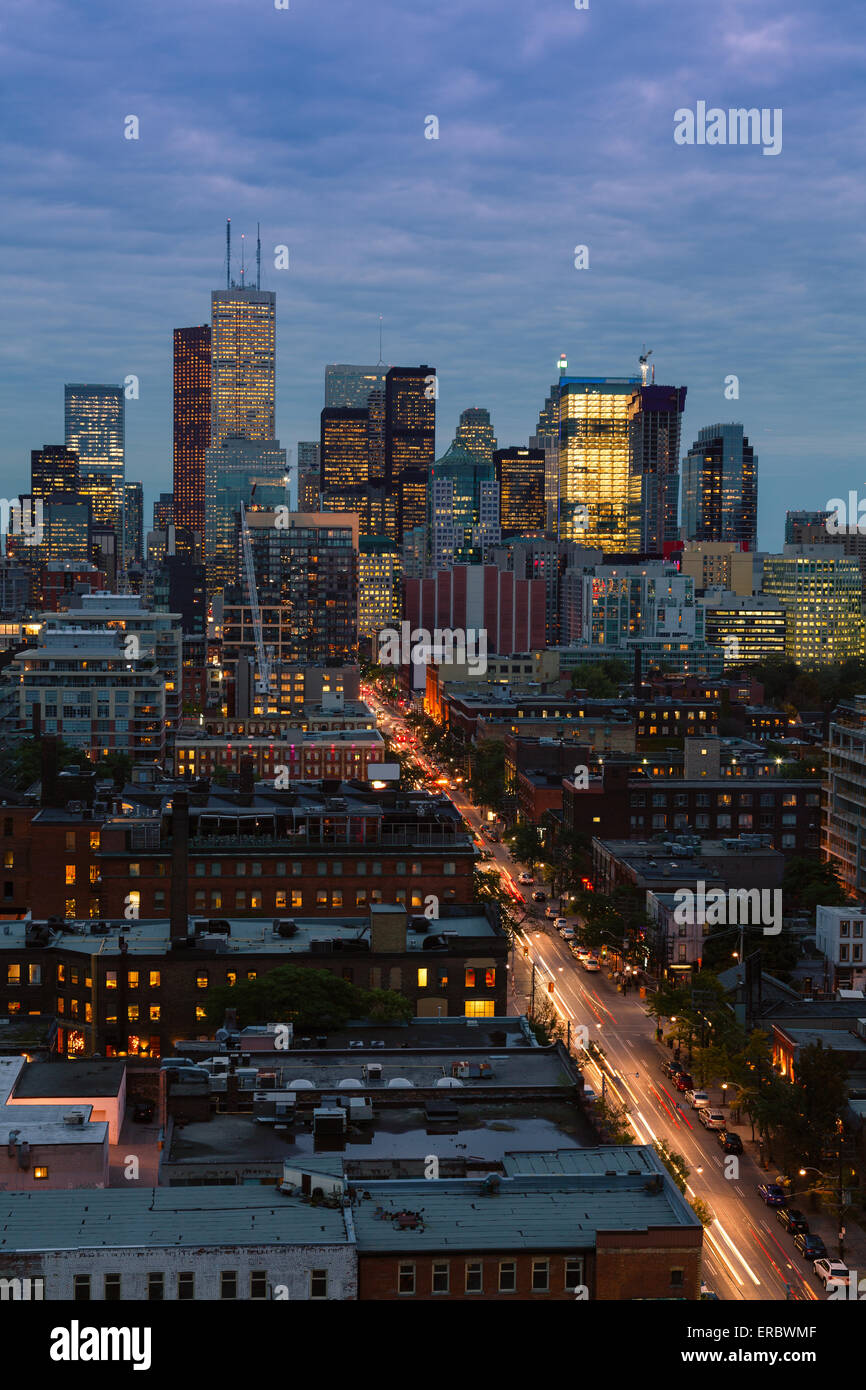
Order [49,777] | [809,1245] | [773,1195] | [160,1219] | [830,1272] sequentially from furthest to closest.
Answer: [49,777], [773,1195], [809,1245], [830,1272], [160,1219]

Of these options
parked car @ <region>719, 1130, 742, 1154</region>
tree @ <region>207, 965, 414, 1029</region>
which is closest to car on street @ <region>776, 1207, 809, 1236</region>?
parked car @ <region>719, 1130, 742, 1154</region>

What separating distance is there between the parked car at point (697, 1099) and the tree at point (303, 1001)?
1001 cm

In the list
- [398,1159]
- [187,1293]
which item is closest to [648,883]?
[398,1159]

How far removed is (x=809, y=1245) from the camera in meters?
38.0

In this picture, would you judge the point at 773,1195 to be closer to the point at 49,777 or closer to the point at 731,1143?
the point at 731,1143

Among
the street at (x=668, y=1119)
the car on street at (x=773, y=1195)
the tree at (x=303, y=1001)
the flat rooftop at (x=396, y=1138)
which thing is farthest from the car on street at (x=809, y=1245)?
the tree at (x=303, y=1001)

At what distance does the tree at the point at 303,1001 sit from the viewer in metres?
45.2

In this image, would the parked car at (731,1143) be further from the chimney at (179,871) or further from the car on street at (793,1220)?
the chimney at (179,871)

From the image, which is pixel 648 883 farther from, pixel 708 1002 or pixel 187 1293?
pixel 187 1293

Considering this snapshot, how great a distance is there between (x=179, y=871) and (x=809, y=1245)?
91.1ft

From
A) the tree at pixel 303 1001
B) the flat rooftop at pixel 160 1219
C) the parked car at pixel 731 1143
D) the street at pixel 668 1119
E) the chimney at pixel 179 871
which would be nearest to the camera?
the flat rooftop at pixel 160 1219

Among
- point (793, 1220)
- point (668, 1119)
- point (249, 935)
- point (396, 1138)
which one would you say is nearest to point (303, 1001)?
point (249, 935)

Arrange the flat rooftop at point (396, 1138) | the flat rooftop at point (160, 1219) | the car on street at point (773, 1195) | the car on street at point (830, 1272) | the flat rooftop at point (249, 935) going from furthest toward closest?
the flat rooftop at point (249, 935) < the car on street at point (773, 1195) < the car on street at point (830, 1272) < the flat rooftop at point (396, 1138) < the flat rooftop at point (160, 1219)

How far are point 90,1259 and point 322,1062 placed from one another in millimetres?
16236
